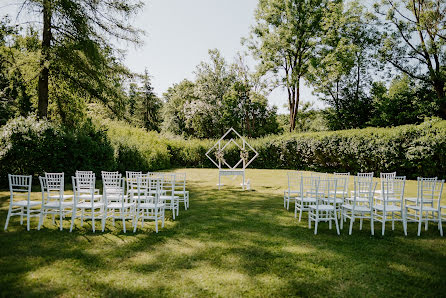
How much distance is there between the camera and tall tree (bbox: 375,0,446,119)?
18500 millimetres

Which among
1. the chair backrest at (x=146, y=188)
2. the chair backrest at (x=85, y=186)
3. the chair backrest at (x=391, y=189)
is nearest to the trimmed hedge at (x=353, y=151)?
the chair backrest at (x=391, y=189)

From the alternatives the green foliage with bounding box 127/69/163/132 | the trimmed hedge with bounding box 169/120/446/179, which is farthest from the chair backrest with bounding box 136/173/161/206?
the green foliage with bounding box 127/69/163/132

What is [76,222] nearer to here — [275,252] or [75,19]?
[275,252]

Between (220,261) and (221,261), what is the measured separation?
2 cm

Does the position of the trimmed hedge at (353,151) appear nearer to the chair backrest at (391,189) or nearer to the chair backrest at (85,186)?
the chair backrest at (391,189)

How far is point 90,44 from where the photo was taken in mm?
12352

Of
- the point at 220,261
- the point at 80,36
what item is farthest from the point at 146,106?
the point at 220,261

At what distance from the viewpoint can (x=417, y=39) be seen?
2117cm

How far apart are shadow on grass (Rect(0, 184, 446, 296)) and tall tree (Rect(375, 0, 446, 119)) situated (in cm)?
1869

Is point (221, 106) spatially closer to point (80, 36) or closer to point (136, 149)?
point (136, 149)

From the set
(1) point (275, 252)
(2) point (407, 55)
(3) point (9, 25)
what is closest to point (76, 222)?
(1) point (275, 252)

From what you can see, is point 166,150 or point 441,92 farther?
point 166,150

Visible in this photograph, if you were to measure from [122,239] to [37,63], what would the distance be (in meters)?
10.7

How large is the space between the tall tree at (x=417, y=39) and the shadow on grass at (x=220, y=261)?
18.7m
